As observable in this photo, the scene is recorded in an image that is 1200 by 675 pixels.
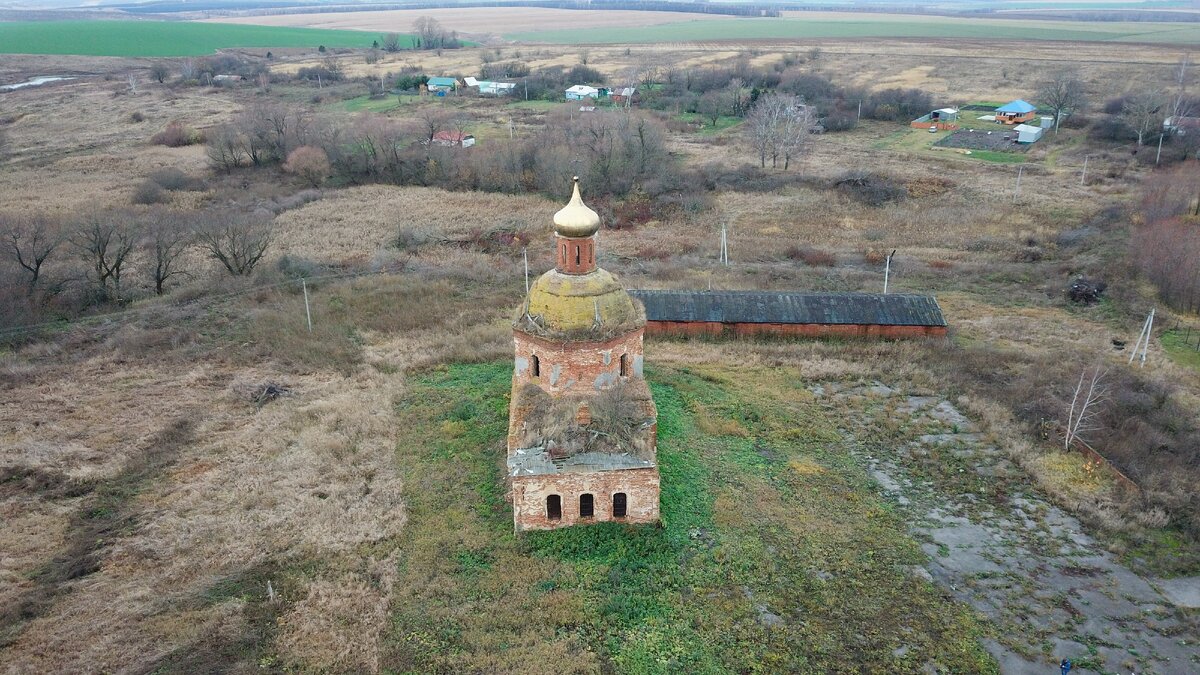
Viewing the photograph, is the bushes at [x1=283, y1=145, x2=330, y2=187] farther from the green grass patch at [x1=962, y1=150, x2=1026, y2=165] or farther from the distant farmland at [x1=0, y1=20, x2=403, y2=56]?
the distant farmland at [x1=0, y1=20, x2=403, y2=56]

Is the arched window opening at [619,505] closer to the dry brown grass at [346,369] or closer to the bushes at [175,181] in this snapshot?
the dry brown grass at [346,369]

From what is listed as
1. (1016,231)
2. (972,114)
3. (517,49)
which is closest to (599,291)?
(1016,231)

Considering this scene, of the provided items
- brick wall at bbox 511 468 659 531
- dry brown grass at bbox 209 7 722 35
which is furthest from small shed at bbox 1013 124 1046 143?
dry brown grass at bbox 209 7 722 35

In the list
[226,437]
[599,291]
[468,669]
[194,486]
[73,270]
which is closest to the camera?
[468,669]

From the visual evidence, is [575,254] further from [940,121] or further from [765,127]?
[940,121]

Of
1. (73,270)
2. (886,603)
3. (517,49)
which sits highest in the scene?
(517,49)

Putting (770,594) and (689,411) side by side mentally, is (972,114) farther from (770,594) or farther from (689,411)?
(770,594)

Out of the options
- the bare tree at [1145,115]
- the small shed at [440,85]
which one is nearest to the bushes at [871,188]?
the bare tree at [1145,115]
